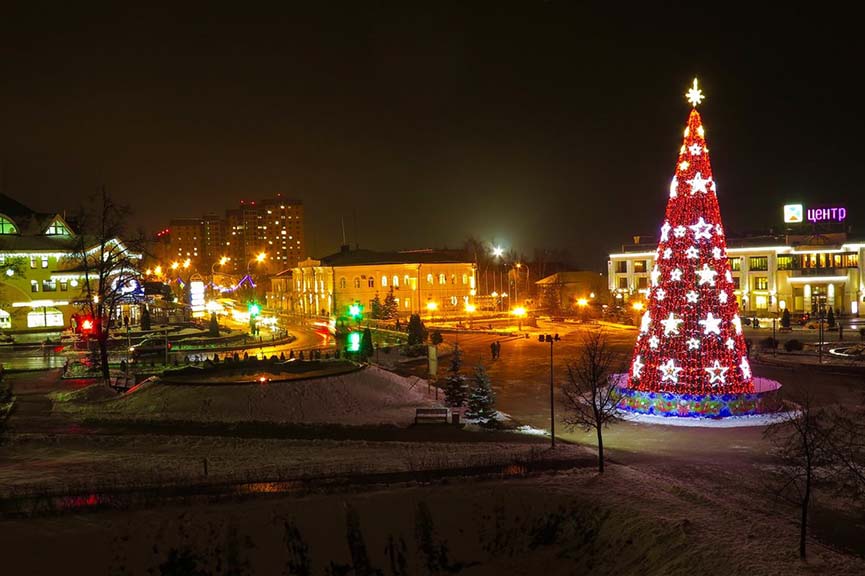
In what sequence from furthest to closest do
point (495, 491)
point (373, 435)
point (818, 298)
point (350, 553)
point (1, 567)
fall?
point (818, 298)
point (373, 435)
point (495, 491)
point (350, 553)
point (1, 567)

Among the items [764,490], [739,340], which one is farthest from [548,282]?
[764,490]

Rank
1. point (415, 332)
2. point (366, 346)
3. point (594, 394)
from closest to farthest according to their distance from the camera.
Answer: point (594, 394)
point (366, 346)
point (415, 332)

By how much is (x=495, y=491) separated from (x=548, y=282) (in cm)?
8833

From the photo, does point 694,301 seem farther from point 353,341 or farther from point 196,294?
point 196,294

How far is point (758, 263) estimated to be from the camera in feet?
273

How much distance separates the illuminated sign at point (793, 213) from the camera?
3359 inches

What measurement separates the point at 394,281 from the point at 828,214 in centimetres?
5397

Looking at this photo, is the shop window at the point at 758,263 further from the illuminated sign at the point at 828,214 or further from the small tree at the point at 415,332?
the small tree at the point at 415,332

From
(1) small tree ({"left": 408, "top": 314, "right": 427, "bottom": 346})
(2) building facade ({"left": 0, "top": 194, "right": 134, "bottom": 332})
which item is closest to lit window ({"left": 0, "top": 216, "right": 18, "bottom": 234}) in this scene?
(2) building facade ({"left": 0, "top": 194, "right": 134, "bottom": 332})

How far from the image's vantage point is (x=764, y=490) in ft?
64.7

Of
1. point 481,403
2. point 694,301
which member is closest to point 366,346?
point 481,403

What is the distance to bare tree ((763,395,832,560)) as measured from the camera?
50.4ft

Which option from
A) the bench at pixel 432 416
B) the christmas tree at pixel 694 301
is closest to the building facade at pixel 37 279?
the bench at pixel 432 416

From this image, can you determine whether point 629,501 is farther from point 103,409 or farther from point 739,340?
point 103,409
